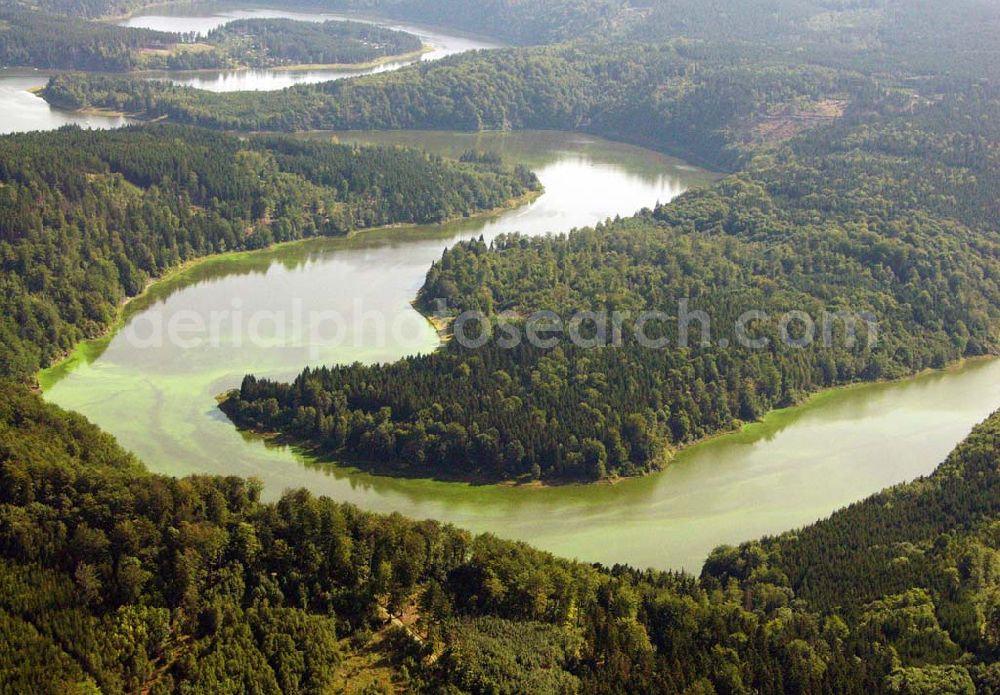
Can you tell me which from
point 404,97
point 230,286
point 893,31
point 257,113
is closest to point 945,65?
point 893,31

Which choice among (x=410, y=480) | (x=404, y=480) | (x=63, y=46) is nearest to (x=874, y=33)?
(x=63, y=46)

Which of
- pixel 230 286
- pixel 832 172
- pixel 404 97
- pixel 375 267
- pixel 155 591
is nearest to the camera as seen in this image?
pixel 155 591

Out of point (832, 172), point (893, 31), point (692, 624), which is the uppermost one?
point (893, 31)

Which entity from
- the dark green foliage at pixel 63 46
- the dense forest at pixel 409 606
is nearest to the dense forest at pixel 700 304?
the dense forest at pixel 409 606

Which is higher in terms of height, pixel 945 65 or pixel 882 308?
pixel 945 65

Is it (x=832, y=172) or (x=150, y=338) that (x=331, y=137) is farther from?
(x=150, y=338)

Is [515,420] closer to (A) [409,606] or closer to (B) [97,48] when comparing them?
(A) [409,606]
